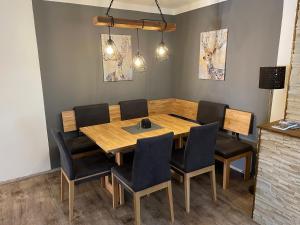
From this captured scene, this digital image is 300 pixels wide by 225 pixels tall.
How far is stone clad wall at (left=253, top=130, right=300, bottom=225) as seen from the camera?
1814 mm

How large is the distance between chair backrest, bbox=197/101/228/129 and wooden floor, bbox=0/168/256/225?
857 mm

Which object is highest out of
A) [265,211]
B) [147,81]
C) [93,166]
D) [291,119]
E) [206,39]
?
[206,39]

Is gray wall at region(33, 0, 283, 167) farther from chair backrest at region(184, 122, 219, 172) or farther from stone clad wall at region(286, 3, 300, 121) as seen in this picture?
chair backrest at region(184, 122, 219, 172)

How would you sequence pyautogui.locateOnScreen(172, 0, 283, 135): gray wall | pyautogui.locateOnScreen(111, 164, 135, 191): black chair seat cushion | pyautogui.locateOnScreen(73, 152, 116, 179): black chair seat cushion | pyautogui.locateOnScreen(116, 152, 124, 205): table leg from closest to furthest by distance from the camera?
1. pyautogui.locateOnScreen(111, 164, 135, 191): black chair seat cushion
2. pyautogui.locateOnScreen(73, 152, 116, 179): black chair seat cushion
3. pyautogui.locateOnScreen(116, 152, 124, 205): table leg
4. pyautogui.locateOnScreen(172, 0, 283, 135): gray wall

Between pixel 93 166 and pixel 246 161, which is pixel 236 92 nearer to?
pixel 246 161

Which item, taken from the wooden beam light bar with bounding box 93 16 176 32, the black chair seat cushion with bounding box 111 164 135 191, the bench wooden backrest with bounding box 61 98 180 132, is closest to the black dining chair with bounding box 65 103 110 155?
the bench wooden backrest with bounding box 61 98 180 132

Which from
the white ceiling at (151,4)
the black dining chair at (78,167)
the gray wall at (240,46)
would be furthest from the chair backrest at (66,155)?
the gray wall at (240,46)

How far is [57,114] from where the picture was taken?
3.20 m

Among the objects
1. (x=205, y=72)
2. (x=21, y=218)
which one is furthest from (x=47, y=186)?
(x=205, y=72)

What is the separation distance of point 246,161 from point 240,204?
0.61 m

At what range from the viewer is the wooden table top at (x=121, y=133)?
2.13 metres

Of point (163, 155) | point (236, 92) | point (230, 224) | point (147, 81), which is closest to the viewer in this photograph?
point (163, 155)

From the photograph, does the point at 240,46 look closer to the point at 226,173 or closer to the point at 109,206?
the point at 226,173

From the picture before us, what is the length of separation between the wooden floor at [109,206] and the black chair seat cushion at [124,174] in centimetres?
43
